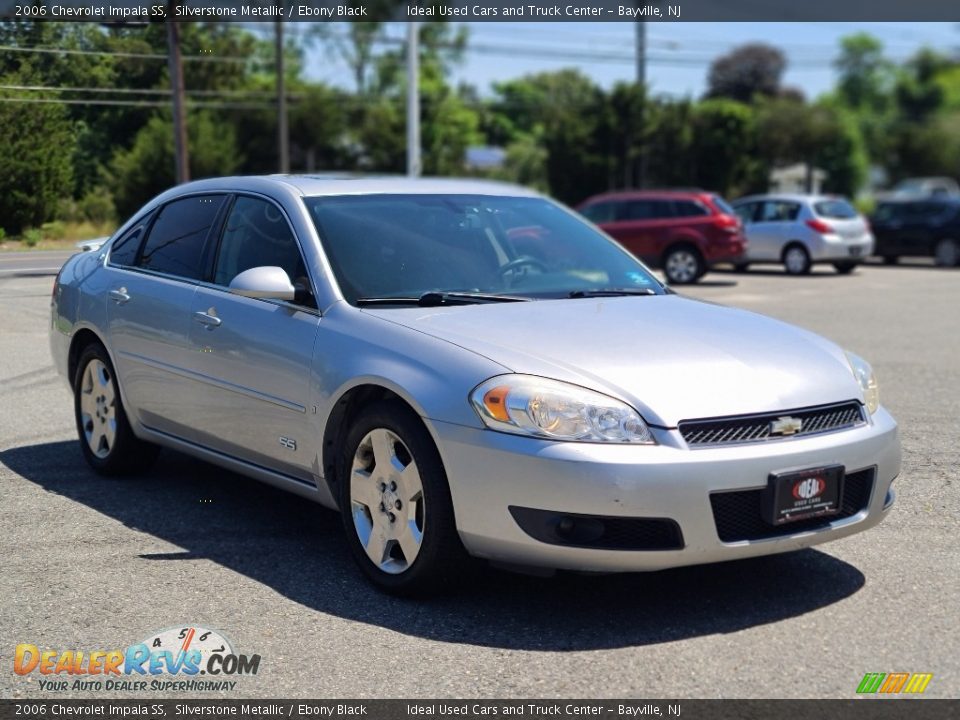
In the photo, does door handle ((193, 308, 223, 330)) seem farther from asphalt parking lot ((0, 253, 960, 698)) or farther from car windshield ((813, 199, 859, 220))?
car windshield ((813, 199, 859, 220))

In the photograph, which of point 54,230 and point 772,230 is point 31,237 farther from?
point 772,230

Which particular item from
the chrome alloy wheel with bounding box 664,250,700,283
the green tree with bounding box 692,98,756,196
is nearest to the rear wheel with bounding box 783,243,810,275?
the chrome alloy wheel with bounding box 664,250,700,283

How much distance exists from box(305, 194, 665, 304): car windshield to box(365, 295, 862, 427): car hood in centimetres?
28

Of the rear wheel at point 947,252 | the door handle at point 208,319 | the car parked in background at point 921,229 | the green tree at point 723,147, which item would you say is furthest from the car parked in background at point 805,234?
the door handle at point 208,319

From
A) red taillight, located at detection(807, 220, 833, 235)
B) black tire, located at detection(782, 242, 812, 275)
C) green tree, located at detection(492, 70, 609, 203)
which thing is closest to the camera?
red taillight, located at detection(807, 220, 833, 235)

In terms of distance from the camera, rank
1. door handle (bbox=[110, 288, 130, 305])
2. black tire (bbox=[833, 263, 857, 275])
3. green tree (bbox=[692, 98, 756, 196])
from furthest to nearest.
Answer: green tree (bbox=[692, 98, 756, 196]), black tire (bbox=[833, 263, 857, 275]), door handle (bbox=[110, 288, 130, 305])

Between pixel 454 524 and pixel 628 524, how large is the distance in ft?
2.08

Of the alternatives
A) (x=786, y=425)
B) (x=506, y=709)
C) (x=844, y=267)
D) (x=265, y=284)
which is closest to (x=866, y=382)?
(x=786, y=425)

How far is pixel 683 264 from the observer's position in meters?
23.2

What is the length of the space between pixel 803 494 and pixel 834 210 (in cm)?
2203

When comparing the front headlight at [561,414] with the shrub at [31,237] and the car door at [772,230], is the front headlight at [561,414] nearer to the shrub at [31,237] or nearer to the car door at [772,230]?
the shrub at [31,237]

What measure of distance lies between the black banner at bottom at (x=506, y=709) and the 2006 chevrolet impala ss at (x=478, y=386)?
0.67 m

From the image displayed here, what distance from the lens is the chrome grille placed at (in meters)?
4.17

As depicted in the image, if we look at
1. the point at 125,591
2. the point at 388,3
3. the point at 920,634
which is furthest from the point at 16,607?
the point at 388,3
